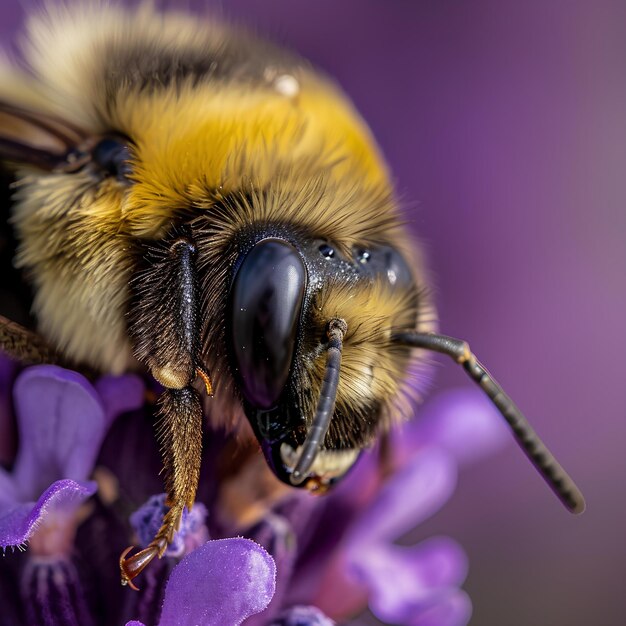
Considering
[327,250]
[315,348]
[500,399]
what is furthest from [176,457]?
[500,399]

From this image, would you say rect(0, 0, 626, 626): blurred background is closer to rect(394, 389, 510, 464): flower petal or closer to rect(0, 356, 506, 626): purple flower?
rect(394, 389, 510, 464): flower petal

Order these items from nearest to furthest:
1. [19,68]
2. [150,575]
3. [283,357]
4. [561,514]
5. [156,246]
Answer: [283,357] < [156,246] < [150,575] < [19,68] < [561,514]

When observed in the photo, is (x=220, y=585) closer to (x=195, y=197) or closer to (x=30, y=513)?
(x=30, y=513)

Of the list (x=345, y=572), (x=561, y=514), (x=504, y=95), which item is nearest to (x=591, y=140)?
(x=504, y=95)

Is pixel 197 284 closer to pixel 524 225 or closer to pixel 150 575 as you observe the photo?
pixel 150 575

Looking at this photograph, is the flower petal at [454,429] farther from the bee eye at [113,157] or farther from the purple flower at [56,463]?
the bee eye at [113,157]
